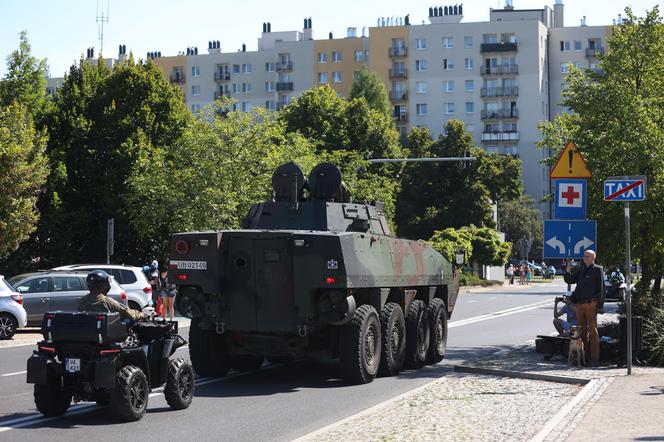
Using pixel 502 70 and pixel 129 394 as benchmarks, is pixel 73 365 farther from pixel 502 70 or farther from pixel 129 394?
pixel 502 70

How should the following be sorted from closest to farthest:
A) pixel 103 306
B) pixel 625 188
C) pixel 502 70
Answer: pixel 103 306
pixel 625 188
pixel 502 70

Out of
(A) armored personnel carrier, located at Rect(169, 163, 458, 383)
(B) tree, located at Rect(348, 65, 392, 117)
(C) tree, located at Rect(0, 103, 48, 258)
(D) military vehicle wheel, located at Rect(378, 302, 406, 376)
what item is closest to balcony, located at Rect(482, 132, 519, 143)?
(B) tree, located at Rect(348, 65, 392, 117)

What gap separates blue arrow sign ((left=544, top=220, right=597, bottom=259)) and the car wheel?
40.6 feet

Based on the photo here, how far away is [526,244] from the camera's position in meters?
92.4

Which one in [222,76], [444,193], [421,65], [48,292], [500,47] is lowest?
[48,292]

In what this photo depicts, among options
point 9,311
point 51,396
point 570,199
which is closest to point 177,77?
point 9,311

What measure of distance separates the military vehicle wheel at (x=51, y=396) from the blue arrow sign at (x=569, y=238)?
799cm

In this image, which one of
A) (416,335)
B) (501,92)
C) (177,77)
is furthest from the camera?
(177,77)

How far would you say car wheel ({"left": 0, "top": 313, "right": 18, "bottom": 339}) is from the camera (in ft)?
75.4

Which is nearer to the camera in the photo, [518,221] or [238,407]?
[238,407]

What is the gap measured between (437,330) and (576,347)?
97.3 inches

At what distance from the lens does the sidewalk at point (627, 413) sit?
979 centimetres

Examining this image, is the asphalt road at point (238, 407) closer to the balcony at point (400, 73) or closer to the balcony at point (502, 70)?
the balcony at point (502, 70)

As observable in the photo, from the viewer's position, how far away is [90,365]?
1101 centimetres
